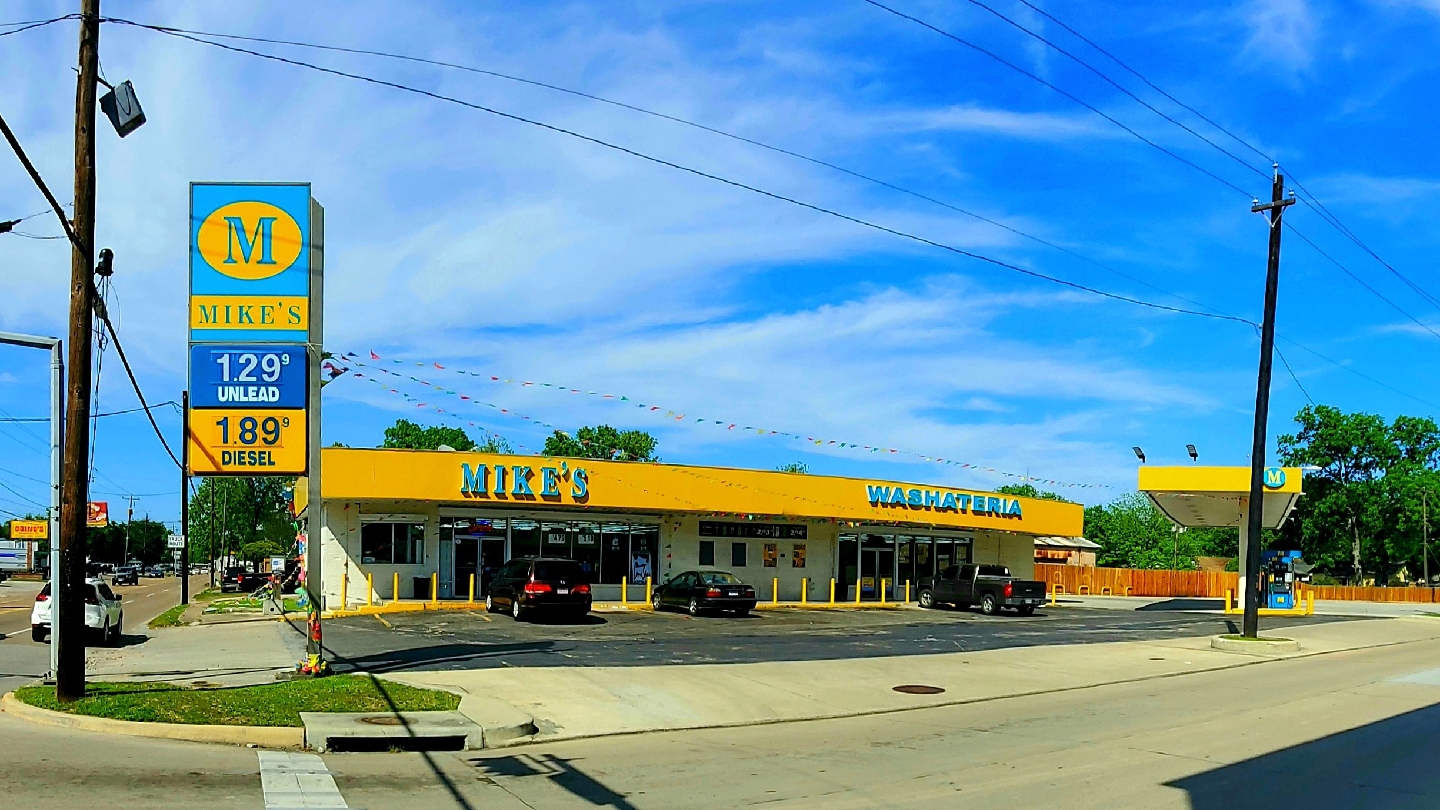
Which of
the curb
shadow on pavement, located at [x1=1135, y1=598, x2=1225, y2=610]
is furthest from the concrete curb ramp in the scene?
the curb

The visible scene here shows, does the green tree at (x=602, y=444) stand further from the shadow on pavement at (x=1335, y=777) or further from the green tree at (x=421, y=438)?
the shadow on pavement at (x=1335, y=777)

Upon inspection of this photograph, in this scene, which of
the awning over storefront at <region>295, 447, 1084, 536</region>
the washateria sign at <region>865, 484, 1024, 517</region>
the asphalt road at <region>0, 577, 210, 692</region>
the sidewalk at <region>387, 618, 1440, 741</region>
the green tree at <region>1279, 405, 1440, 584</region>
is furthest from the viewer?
the green tree at <region>1279, 405, 1440, 584</region>

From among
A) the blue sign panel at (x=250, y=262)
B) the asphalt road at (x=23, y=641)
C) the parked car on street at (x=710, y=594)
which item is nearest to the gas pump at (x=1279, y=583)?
the parked car on street at (x=710, y=594)

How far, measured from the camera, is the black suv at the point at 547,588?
28484mm

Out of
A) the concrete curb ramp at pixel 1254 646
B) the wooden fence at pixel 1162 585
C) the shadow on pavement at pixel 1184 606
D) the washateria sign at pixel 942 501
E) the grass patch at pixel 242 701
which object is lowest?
the wooden fence at pixel 1162 585

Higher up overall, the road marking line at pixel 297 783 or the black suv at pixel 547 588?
the road marking line at pixel 297 783

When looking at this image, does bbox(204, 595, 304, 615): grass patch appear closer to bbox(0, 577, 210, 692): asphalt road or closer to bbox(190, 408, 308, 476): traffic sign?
bbox(0, 577, 210, 692): asphalt road

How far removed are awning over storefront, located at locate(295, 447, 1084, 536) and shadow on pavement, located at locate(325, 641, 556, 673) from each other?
835 cm

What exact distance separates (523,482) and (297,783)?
2473 cm

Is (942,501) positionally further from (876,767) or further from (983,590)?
(876,767)

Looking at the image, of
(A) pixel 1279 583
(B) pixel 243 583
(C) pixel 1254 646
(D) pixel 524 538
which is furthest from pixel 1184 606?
(B) pixel 243 583

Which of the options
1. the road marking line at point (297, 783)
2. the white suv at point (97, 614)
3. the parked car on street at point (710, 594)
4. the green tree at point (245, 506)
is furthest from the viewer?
the green tree at point (245, 506)

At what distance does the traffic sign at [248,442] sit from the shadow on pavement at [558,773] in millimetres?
7305

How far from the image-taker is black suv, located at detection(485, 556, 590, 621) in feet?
93.5
